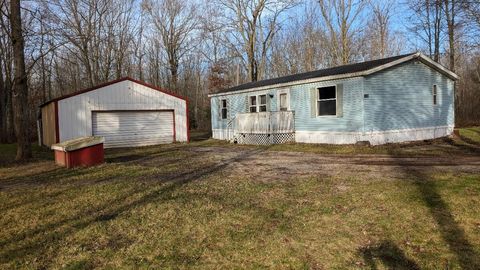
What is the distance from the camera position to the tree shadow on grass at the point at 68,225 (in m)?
4.34

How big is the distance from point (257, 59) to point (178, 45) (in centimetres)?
881

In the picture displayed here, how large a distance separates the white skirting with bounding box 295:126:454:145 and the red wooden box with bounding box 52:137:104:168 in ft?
28.4

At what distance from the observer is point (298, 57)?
123ft

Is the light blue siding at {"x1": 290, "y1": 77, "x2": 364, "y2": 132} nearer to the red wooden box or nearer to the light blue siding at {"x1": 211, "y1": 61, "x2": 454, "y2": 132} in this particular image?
the light blue siding at {"x1": 211, "y1": 61, "x2": 454, "y2": 132}

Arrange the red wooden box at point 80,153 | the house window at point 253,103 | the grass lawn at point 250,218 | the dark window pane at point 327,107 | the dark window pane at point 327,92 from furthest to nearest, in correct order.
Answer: the house window at point 253,103, the dark window pane at point 327,92, the dark window pane at point 327,107, the red wooden box at point 80,153, the grass lawn at point 250,218

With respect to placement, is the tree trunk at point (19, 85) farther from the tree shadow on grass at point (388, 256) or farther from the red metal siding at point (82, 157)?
the tree shadow on grass at point (388, 256)

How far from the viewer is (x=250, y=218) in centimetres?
529

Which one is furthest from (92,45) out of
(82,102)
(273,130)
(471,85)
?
(471,85)

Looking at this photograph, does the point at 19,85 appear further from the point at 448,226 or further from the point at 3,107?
the point at 3,107

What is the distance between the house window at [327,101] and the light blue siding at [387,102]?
8.9 inches

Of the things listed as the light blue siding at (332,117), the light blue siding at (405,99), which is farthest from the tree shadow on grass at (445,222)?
the light blue siding at (405,99)

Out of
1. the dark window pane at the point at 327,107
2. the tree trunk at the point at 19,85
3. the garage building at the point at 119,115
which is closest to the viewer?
the tree trunk at the point at 19,85

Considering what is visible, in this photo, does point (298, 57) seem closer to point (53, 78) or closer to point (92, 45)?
point (92, 45)

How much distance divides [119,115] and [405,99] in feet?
45.4
